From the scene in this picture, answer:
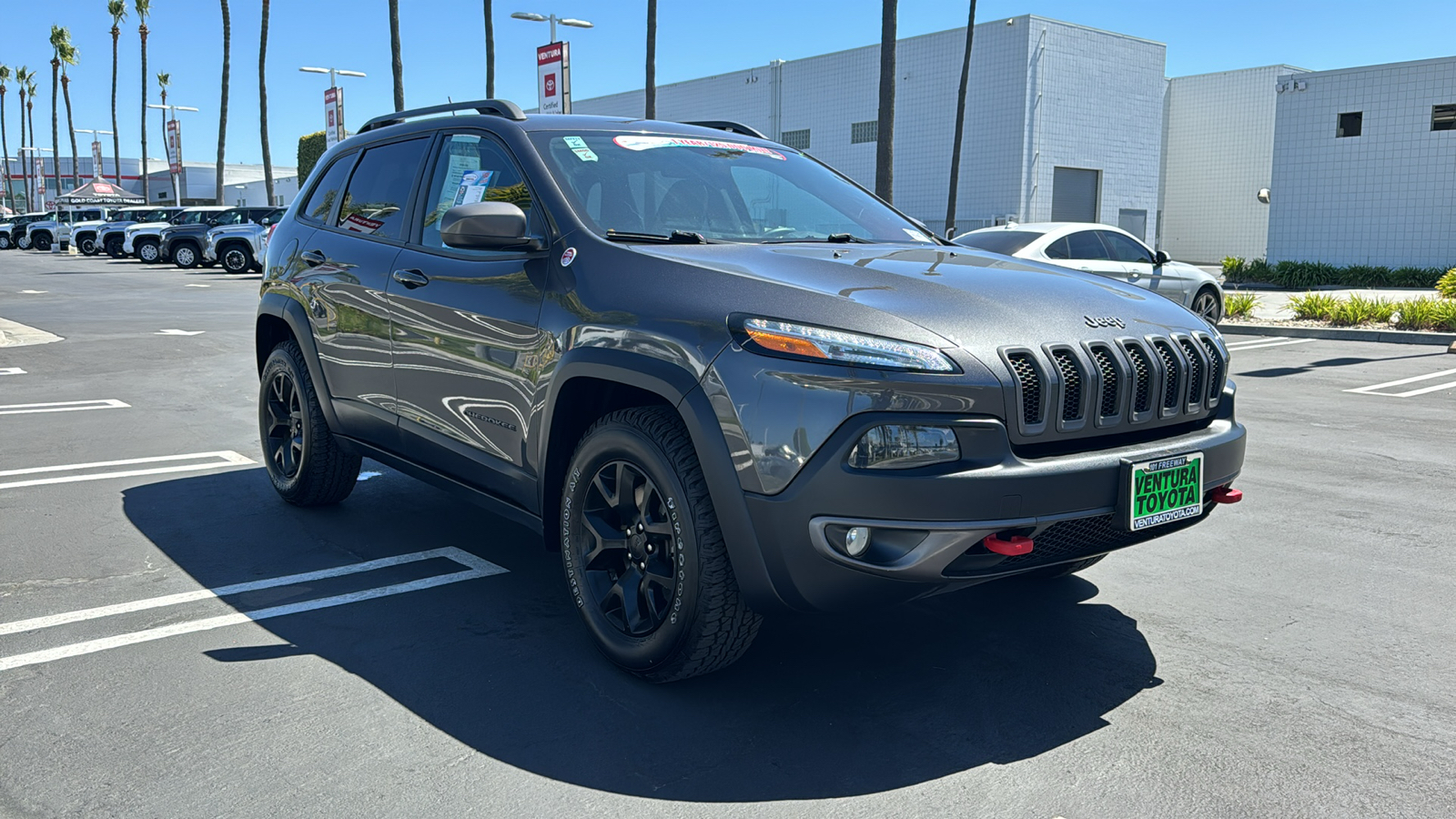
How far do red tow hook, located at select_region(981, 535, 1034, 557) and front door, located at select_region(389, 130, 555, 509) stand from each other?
1.54m

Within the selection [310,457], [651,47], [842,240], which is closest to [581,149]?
[842,240]

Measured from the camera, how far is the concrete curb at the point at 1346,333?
14.8 metres

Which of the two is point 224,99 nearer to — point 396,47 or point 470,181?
point 396,47

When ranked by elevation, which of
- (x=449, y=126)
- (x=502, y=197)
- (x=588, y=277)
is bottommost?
(x=588, y=277)

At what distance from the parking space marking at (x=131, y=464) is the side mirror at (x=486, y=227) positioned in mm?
3810

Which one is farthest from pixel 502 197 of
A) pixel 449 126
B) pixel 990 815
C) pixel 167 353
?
pixel 167 353

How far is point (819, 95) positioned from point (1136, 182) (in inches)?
414

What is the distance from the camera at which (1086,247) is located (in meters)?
14.2

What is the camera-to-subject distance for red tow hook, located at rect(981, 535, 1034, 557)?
9.93 feet

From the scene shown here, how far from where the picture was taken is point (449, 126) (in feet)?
15.6

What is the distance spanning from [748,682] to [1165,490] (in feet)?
4.44

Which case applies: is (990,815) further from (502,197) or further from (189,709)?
(502,197)

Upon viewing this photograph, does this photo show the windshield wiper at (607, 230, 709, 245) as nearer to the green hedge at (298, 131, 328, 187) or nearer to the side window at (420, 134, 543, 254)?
the side window at (420, 134, 543, 254)

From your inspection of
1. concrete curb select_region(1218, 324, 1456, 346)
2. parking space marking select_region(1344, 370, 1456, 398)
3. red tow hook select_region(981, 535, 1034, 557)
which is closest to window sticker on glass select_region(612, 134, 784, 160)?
red tow hook select_region(981, 535, 1034, 557)
